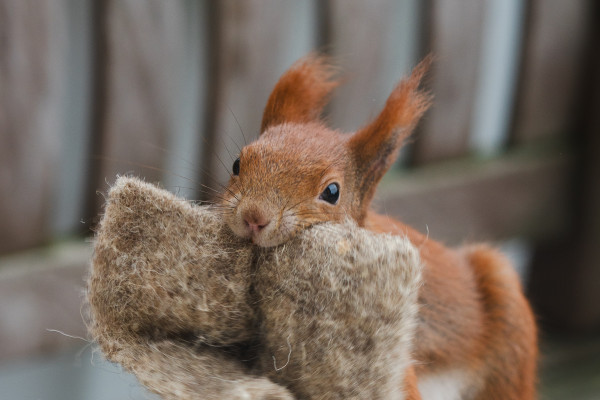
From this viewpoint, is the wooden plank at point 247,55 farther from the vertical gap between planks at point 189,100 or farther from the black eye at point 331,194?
the black eye at point 331,194

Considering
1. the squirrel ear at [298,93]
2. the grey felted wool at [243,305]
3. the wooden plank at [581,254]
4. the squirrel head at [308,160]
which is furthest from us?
the wooden plank at [581,254]

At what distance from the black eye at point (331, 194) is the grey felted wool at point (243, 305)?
126 millimetres

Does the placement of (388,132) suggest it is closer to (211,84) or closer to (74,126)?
(211,84)

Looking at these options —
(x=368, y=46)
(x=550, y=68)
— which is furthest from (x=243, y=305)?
(x=550, y=68)

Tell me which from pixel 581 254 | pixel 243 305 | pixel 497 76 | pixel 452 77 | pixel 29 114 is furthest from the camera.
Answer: pixel 581 254

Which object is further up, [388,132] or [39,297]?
[39,297]

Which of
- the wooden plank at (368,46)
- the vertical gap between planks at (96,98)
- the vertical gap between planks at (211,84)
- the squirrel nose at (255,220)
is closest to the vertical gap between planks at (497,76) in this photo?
the wooden plank at (368,46)

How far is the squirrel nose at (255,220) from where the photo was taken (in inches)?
21.5

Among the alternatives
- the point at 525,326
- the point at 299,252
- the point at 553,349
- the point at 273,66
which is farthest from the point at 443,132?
the point at 299,252

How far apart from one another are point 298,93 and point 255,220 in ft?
0.71

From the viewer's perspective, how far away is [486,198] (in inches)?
63.9

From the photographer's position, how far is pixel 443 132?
1506mm

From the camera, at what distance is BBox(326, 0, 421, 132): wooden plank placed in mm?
1344

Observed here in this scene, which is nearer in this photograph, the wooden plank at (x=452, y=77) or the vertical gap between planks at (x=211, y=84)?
the vertical gap between planks at (x=211, y=84)
